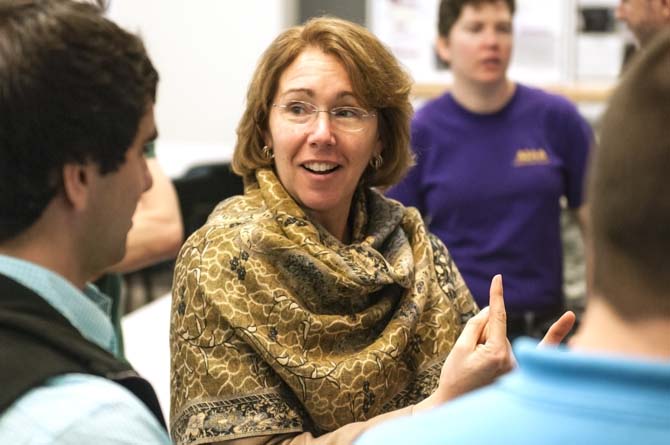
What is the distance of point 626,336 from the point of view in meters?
0.88

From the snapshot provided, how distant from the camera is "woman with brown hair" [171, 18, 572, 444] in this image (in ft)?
6.52

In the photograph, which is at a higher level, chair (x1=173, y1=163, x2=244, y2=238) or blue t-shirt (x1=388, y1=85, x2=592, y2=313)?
blue t-shirt (x1=388, y1=85, x2=592, y2=313)

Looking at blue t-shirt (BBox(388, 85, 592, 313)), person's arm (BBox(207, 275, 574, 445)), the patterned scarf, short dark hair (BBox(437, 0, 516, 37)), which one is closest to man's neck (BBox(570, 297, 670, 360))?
person's arm (BBox(207, 275, 574, 445))

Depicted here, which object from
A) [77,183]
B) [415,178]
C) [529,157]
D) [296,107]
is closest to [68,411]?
[77,183]

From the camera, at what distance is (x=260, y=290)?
6.66 feet

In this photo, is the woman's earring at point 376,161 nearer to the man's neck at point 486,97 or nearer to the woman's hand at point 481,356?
the woman's hand at point 481,356

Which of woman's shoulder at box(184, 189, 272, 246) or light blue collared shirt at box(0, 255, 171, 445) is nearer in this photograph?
light blue collared shirt at box(0, 255, 171, 445)

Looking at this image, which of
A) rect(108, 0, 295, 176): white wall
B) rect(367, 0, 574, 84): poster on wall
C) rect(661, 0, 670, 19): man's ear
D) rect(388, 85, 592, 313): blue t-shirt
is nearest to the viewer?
rect(661, 0, 670, 19): man's ear

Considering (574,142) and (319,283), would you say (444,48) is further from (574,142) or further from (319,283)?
(319,283)

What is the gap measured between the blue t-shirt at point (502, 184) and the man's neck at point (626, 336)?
99.0 inches

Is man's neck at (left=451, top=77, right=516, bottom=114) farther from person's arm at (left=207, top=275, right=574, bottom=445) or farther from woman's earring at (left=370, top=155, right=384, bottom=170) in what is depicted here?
person's arm at (left=207, top=275, right=574, bottom=445)

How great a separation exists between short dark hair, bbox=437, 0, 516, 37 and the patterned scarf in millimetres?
1695

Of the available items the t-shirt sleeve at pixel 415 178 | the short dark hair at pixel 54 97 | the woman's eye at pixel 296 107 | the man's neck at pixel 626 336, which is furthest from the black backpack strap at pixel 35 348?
the t-shirt sleeve at pixel 415 178

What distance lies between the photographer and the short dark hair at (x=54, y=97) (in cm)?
126
